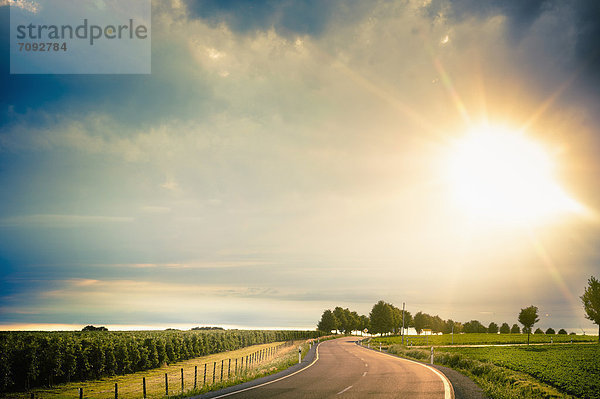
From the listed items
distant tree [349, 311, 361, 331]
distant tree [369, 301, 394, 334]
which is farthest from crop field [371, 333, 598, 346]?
distant tree [349, 311, 361, 331]

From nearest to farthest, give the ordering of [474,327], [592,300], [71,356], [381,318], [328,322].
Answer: [71,356], [592,300], [381,318], [328,322], [474,327]

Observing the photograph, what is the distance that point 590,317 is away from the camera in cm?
9100

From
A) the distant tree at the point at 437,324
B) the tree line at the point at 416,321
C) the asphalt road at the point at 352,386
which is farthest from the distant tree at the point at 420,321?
the asphalt road at the point at 352,386

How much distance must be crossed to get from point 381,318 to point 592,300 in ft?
217

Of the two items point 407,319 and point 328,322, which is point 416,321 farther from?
point 328,322

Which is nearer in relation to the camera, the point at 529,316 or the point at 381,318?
the point at 529,316

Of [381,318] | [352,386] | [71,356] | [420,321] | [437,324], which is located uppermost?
[352,386]

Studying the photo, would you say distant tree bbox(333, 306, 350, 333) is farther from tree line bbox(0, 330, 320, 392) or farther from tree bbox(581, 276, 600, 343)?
tree line bbox(0, 330, 320, 392)

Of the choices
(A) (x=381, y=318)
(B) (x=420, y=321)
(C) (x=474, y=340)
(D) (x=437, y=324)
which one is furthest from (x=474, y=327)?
(C) (x=474, y=340)

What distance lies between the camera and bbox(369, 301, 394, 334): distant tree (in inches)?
5610

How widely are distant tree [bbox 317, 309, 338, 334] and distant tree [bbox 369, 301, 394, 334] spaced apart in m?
23.3

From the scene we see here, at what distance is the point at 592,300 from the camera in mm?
90750

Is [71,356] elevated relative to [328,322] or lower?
elevated

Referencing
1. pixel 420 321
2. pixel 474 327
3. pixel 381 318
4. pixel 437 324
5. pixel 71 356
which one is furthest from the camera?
pixel 437 324
